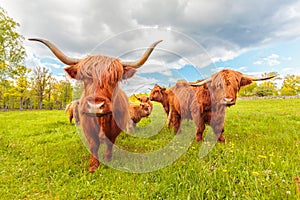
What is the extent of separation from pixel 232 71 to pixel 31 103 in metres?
68.3

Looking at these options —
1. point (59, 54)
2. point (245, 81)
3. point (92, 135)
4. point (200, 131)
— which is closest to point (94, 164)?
point (92, 135)

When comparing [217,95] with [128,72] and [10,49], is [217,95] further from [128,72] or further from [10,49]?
[10,49]

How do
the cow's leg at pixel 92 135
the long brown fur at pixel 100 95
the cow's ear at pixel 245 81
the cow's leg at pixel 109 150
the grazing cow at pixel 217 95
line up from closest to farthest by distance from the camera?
the long brown fur at pixel 100 95
the cow's leg at pixel 92 135
the cow's leg at pixel 109 150
the grazing cow at pixel 217 95
the cow's ear at pixel 245 81

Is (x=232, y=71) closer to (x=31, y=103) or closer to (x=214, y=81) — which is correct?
(x=214, y=81)

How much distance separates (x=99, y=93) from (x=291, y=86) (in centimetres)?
7382

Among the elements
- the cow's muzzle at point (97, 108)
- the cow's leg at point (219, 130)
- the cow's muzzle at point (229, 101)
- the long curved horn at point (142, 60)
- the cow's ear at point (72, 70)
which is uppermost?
the long curved horn at point (142, 60)

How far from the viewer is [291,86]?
60.3 meters

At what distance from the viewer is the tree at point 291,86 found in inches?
2303

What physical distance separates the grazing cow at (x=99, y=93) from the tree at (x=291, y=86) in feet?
224

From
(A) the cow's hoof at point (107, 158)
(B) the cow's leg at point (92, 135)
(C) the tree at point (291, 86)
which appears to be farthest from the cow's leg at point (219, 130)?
(C) the tree at point (291, 86)

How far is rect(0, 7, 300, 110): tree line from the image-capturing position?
14.1 m

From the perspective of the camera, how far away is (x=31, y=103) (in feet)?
197

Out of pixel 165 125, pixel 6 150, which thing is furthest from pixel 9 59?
pixel 165 125

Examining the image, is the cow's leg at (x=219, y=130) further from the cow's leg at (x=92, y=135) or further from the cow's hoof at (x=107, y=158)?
the cow's leg at (x=92, y=135)
